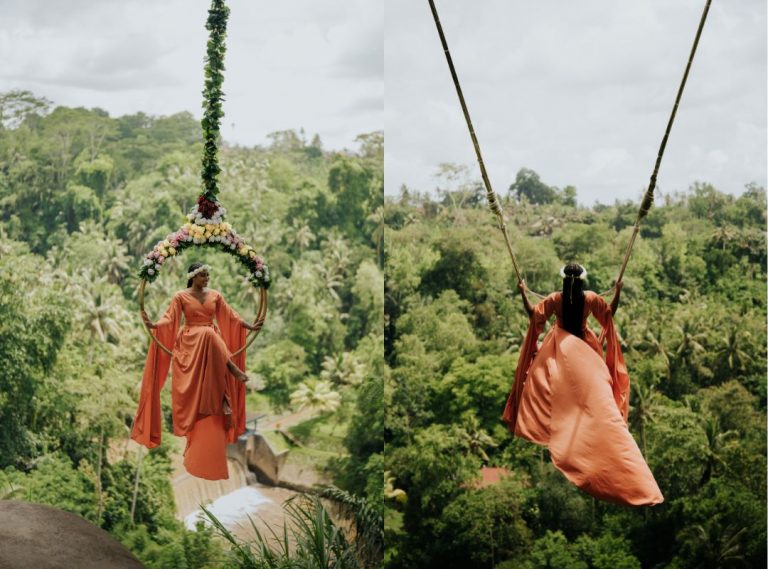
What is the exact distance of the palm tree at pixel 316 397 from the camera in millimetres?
10391

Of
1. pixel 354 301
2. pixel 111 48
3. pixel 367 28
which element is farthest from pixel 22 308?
pixel 367 28

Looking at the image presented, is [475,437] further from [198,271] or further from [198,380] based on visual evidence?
[198,271]

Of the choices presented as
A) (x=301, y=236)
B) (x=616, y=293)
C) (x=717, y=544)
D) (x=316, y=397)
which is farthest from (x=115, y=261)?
(x=717, y=544)

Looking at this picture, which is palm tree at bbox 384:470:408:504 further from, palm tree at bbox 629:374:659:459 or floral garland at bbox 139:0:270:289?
floral garland at bbox 139:0:270:289

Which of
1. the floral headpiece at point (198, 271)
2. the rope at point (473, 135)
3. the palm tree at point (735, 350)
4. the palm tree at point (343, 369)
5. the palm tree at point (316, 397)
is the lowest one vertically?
the palm tree at point (316, 397)

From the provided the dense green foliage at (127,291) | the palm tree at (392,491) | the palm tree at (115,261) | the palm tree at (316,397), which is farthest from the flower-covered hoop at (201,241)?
the palm tree at (392,491)

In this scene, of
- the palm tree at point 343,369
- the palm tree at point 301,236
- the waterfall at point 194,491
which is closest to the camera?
the waterfall at point 194,491

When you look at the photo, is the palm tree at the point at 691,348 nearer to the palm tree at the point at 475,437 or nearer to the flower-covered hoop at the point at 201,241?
the palm tree at the point at 475,437

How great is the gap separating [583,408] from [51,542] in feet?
10.3

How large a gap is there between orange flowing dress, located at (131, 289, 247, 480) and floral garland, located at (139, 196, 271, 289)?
0.29m

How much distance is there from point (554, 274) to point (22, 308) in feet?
17.2

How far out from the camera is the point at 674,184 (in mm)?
10742

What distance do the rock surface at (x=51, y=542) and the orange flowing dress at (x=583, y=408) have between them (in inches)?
99.2

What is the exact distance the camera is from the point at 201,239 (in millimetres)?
6316
